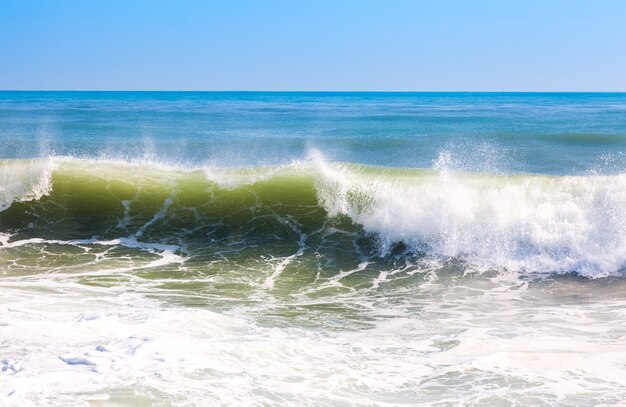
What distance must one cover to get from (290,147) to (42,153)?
9.42 m

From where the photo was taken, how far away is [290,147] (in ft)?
94.4

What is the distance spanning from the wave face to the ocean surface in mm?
54

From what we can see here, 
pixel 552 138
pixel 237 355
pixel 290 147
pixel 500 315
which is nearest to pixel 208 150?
pixel 290 147

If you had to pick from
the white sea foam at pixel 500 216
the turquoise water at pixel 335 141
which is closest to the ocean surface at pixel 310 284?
the white sea foam at pixel 500 216

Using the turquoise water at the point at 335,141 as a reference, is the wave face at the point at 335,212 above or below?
below

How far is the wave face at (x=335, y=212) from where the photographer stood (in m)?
13.1

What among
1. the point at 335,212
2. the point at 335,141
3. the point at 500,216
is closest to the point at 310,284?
the point at 335,212

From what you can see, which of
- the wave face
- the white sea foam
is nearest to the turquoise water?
the wave face

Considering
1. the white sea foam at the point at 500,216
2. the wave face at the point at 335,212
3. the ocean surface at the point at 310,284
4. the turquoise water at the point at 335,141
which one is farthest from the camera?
the turquoise water at the point at 335,141

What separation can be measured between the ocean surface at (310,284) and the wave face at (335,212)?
54 millimetres

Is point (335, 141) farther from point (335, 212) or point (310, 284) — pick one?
point (310, 284)

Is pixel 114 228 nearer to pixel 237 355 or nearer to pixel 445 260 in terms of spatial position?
pixel 445 260

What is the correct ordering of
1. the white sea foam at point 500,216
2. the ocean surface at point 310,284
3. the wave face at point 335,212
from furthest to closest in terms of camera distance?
the wave face at point 335,212
the white sea foam at point 500,216
the ocean surface at point 310,284

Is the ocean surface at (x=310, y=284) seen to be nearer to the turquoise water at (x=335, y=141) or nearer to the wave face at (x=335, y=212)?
the wave face at (x=335, y=212)
